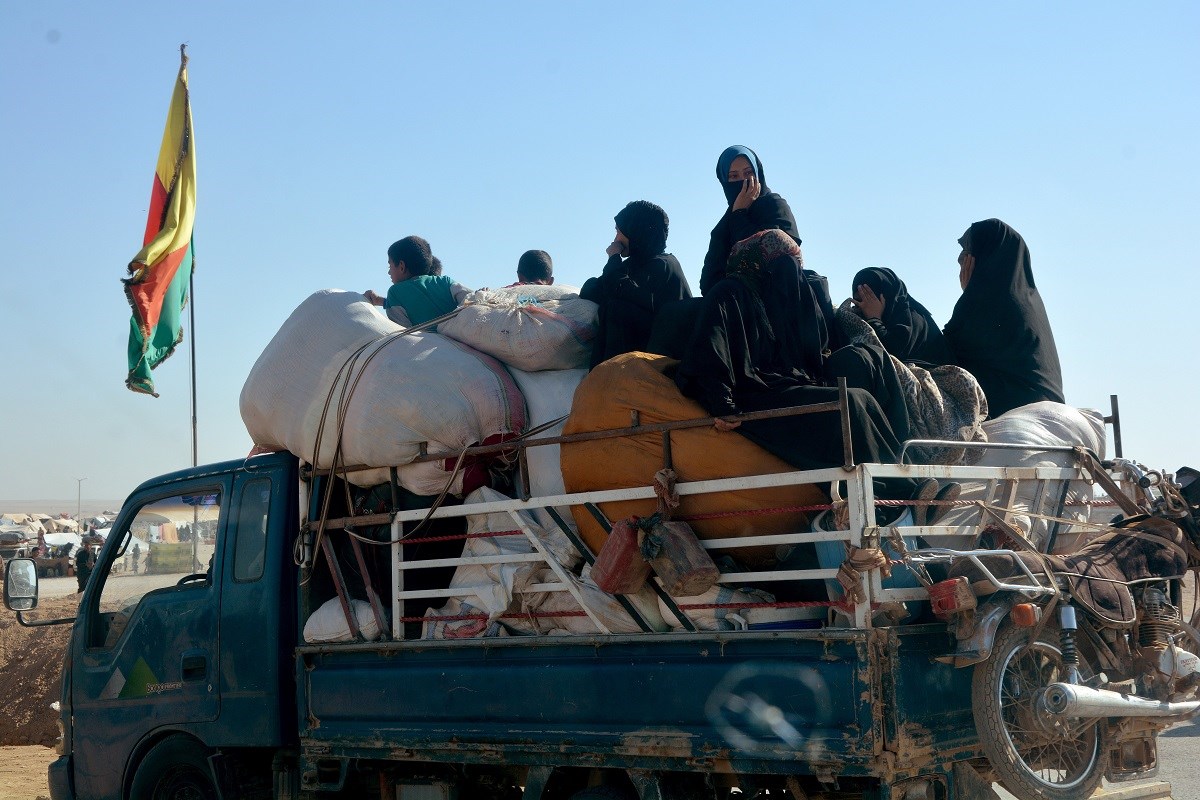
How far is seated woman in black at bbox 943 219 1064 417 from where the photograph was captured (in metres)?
5.50

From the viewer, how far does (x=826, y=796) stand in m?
3.85

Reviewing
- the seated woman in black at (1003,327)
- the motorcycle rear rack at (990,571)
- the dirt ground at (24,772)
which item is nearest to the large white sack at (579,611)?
the motorcycle rear rack at (990,571)

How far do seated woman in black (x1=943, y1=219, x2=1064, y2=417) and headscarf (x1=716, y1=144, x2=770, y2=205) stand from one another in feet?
3.64

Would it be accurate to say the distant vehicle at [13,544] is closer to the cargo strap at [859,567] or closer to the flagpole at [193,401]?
the flagpole at [193,401]

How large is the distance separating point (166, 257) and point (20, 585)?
21.8ft

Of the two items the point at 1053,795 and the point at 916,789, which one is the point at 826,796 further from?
the point at 1053,795

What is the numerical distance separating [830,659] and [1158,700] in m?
1.27

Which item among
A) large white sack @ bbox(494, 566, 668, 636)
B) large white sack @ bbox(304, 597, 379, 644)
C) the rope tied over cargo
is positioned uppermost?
the rope tied over cargo

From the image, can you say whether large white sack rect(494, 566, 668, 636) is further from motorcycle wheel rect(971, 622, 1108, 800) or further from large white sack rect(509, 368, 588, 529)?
motorcycle wheel rect(971, 622, 1108, 800)

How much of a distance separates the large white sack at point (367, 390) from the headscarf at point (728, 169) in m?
1.55

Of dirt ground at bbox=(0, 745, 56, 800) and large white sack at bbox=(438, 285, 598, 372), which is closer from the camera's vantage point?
large white sack at bbox=(438, 285, 598, 372)

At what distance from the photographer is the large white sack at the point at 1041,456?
4289mm

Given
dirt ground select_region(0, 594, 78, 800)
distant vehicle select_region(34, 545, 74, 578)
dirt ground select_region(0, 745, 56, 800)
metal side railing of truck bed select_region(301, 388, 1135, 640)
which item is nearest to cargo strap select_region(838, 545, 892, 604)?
metal side railing of truck bed select_region(301, 388, 1135, 640)

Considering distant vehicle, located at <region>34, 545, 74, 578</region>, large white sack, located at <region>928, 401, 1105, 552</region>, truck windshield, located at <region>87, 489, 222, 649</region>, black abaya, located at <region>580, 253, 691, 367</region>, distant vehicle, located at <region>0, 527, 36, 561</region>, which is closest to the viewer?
large white sack, located at <region>928, 401, 1105, 552</region>
